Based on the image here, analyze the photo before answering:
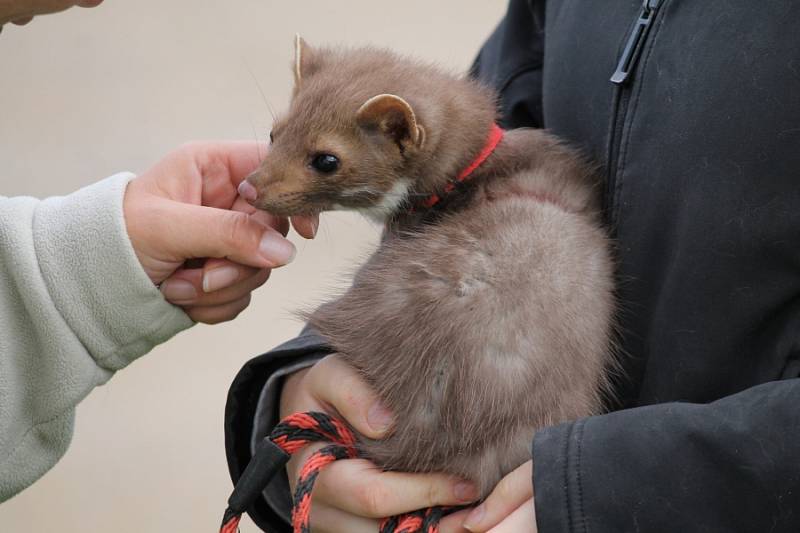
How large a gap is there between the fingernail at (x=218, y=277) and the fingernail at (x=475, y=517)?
33 centimetres

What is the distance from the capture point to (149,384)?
199 cm

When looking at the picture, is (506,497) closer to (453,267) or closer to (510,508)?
(510,508)

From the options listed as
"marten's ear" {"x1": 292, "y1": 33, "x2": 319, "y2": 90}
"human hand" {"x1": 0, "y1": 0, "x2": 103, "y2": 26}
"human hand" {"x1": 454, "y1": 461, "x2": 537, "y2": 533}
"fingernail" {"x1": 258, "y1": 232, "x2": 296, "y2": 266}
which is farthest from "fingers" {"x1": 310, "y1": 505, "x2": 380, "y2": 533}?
"human hand" {"x1": 0, "y1": 0, "x2": 103, "y2": 26}

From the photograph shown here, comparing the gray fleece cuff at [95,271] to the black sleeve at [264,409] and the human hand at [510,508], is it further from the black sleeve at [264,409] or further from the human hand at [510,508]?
the human hand at [510,508]

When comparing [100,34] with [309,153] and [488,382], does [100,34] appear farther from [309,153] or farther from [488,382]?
[488,382]

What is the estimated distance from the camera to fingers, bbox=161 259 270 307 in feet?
2.82

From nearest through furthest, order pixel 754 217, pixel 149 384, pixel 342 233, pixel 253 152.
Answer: pixel 754 217 → pixel 253 152 → pixel 149 384 → pixel 342 233

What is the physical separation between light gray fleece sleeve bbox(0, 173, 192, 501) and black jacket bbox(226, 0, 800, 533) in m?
0.42

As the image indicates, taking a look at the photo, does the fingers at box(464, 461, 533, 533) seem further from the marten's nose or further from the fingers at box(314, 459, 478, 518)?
the marten's nose

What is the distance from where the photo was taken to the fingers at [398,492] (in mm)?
685

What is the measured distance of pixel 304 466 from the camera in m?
0.71

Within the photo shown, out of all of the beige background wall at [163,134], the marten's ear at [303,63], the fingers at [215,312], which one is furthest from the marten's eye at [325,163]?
the beige background wall at [163,134]

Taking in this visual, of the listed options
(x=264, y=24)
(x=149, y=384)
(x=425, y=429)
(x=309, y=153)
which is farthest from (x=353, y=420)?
(x=264, y=24)

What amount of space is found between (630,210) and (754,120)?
4.8 inches
